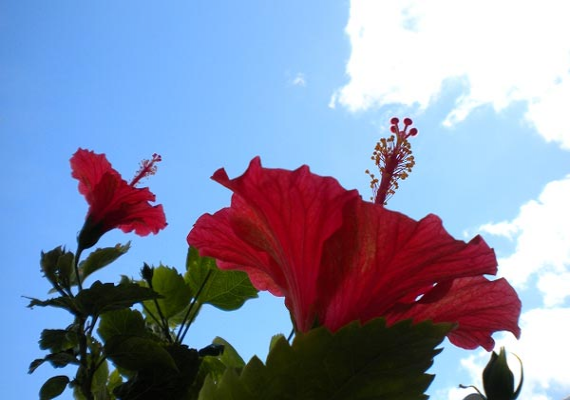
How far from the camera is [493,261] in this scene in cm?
67

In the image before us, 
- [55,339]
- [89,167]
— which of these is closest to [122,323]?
[55,339]

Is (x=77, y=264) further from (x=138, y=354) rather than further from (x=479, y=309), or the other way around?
(x=479, y=309)

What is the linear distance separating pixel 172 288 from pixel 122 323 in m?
0.13

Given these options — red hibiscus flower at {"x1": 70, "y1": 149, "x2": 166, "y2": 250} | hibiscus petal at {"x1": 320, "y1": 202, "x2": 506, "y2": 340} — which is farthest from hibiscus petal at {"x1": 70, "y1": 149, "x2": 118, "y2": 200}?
hibiscus petal at {"x1": 320, "y1": 202, "x2": 506, "y2": 340}

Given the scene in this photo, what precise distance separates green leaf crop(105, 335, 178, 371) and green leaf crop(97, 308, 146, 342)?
0.09m

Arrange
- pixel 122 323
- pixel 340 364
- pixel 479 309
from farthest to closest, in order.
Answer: pixel 122 323 < pixel 479 309 < pixel 340 364

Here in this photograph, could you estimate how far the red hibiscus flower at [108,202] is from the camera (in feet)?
3.86

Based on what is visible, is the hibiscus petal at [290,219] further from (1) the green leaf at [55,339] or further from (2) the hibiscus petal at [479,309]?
(1) the green leaf at [55,339]

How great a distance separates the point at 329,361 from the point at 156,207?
825 millimetres

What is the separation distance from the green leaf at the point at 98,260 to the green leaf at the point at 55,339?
6.3 inches

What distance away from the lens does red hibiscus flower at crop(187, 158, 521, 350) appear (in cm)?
66

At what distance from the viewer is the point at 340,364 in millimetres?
529

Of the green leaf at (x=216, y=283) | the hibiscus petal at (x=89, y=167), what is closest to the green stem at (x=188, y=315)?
the green leaf at (x=216, y=283)

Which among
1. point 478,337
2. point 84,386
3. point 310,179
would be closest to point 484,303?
point 478,337
